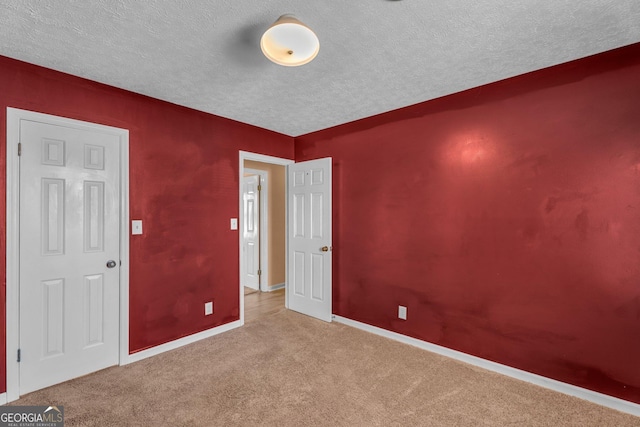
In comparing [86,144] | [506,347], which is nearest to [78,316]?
[86,144]

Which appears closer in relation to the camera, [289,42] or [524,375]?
[289,42]

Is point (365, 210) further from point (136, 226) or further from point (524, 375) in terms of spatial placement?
point (136, 226)

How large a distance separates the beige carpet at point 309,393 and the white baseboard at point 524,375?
62mm

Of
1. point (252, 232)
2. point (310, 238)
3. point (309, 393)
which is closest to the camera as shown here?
point (309, 393)

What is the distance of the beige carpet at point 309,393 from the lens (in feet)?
6.25

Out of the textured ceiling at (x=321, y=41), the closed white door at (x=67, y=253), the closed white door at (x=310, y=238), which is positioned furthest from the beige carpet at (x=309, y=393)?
the textured ceiling at (x=321, y=41)

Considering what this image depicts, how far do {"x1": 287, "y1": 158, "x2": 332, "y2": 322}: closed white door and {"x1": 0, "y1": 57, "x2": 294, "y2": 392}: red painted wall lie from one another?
0.81 meters

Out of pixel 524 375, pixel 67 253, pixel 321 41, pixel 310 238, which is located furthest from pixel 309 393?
pixel 321 41

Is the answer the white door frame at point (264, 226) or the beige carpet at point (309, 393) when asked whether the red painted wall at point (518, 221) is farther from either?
the white door frame at point (264, 226)

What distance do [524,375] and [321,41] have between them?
2.94 metres

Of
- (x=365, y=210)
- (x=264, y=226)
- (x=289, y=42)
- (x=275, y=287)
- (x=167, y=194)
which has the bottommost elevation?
(x=275, y=287)

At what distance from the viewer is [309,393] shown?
218cm

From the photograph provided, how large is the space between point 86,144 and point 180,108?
91cm

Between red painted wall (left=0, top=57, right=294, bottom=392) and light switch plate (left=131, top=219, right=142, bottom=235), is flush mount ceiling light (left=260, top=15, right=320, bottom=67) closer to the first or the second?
red painted wall (left=0, top=57, right=294, bottom=392)
